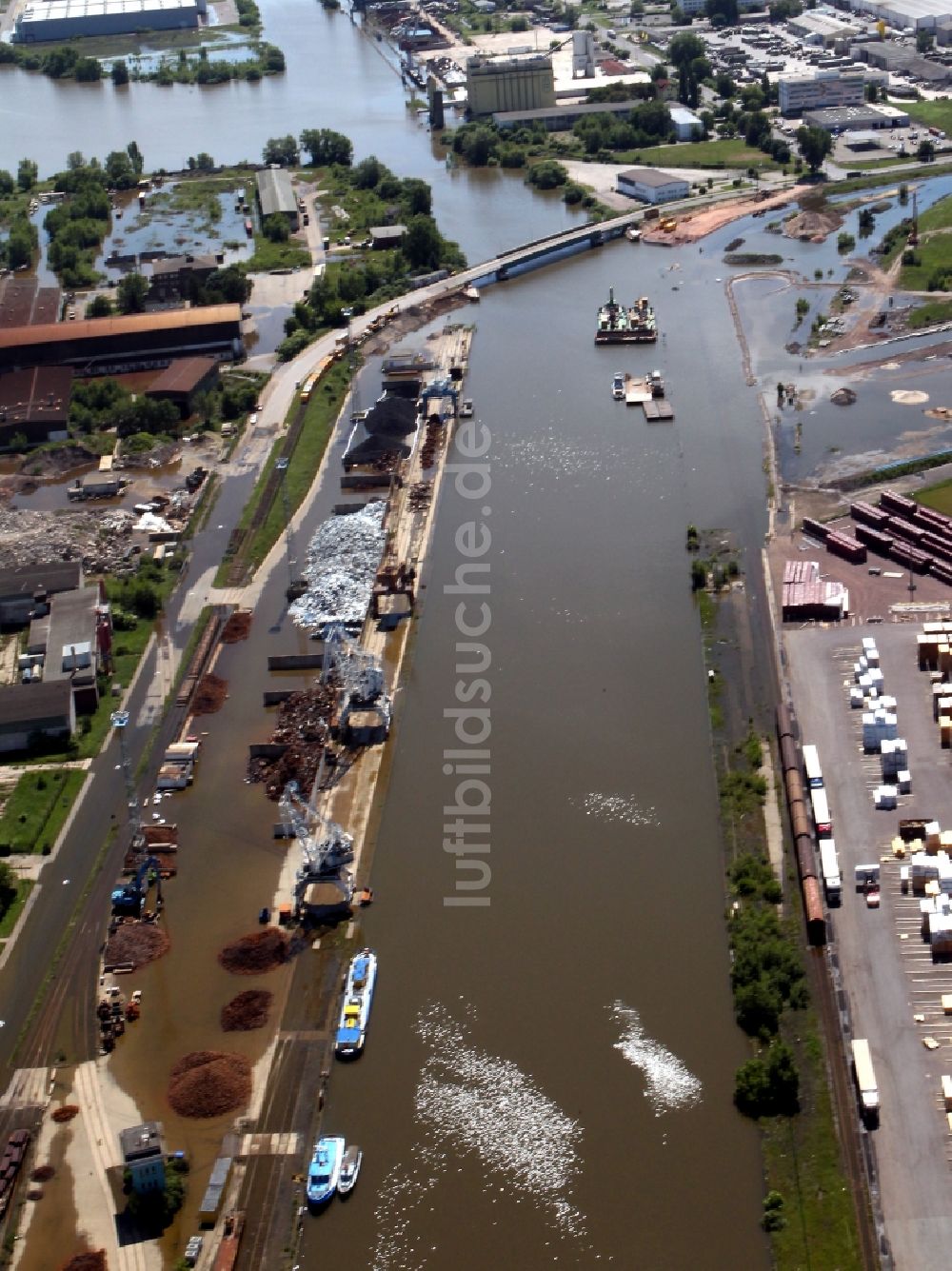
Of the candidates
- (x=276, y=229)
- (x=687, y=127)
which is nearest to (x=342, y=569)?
(x=276, y=229)

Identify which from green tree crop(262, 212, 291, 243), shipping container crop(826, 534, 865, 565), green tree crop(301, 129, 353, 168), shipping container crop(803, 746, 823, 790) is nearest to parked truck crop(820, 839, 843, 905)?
shipping container crop(803, 746, 823, 790)

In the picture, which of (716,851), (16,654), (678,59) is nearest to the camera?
(716,851)

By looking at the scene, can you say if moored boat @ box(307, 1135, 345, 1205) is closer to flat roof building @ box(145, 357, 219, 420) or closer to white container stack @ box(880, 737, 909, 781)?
white container stack @ box(880, 737, 909, 781)

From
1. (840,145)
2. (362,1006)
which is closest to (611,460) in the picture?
(362,1006)

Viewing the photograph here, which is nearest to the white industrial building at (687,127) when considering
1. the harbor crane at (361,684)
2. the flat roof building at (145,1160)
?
the harbor crane at (361,684)

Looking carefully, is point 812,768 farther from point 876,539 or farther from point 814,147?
point 814,147

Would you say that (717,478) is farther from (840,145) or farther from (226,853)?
(840,145)

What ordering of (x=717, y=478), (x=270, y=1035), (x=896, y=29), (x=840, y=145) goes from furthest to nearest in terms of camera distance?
(x=896, y=29) → (x=840, y=145) → (x=717, y=478) → (x=270, y=1035)
